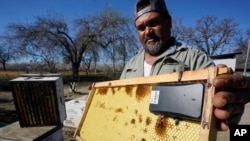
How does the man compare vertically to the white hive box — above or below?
above

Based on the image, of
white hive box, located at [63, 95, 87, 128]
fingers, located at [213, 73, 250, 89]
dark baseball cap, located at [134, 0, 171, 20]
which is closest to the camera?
fingers, located at [213, 73, 250, 89]

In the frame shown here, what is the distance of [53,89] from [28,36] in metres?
20.3

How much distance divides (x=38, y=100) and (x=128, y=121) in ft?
6.92

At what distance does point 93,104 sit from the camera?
246 centimetres

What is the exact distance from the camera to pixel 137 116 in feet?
5.36

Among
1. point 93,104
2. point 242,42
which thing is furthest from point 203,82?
point 242,42

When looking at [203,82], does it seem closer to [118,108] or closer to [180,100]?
[180,100]

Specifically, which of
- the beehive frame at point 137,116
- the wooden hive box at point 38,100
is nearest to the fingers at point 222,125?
the beehive frame at point 137,116

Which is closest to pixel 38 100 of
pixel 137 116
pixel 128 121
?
pixel 128 121

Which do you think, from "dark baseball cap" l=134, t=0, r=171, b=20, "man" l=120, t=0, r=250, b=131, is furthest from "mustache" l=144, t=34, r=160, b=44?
"dark baseball cap" l=134, t=0, r=171, b=20

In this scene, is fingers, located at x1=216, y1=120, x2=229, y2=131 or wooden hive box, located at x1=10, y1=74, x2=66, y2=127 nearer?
fingers, located at x1=216, y1=120, x2=229, y2=131

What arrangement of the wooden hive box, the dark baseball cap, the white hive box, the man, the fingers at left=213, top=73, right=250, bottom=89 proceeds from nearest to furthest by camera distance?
the fingers at left=213, top=73, right=250, bottom=89 → the man → the dark baseball cap → the wooden hive box → the white hive box

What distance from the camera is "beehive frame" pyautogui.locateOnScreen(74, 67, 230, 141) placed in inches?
43.5

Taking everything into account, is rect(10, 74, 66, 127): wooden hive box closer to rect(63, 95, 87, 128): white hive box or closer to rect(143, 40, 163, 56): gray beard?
rect(143, 40, 163, 56): gray beard
